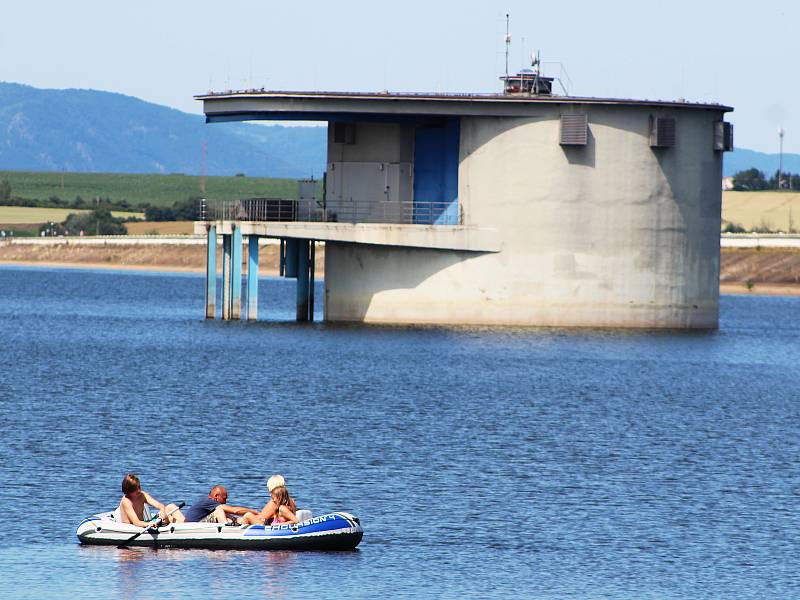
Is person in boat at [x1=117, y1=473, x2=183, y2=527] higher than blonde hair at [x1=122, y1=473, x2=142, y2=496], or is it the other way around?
blonde hair at [x1=122, y1=473, x2=142, y2=496]

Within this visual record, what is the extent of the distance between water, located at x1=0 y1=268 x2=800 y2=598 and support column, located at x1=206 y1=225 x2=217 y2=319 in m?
5.55

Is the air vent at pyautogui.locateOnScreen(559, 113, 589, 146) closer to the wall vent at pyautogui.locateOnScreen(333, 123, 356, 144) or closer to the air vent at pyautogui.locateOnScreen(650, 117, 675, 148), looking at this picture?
the air vent at pyautogui.locateOnScreen(650, 117, 675, 148)

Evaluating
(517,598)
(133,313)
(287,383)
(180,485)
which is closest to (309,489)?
(180,485)

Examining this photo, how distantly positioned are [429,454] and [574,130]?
41.1m

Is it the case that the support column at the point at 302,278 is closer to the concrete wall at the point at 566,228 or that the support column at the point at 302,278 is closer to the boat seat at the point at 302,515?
the concrete wall at the point at 566,228

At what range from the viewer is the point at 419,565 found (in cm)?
3325

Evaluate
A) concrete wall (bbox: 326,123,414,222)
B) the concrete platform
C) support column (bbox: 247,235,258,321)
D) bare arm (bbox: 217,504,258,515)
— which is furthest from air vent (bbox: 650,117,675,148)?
bare arm (bbox: 217,504,258,515)

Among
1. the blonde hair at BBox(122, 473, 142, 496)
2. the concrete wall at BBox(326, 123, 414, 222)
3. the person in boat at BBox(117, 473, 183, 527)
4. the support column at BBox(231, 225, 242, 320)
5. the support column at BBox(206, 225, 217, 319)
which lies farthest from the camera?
the support column at BBox(206, 225, 217, 319)

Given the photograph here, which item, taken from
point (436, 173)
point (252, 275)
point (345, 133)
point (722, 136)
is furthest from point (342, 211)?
point (722, 136)

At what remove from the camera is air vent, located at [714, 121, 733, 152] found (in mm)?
89625

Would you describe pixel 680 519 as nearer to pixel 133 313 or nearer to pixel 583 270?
pixel 583 270

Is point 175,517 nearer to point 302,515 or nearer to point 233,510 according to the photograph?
point 233,510

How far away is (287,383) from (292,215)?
90.9ft

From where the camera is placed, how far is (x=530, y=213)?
86.4 meters
